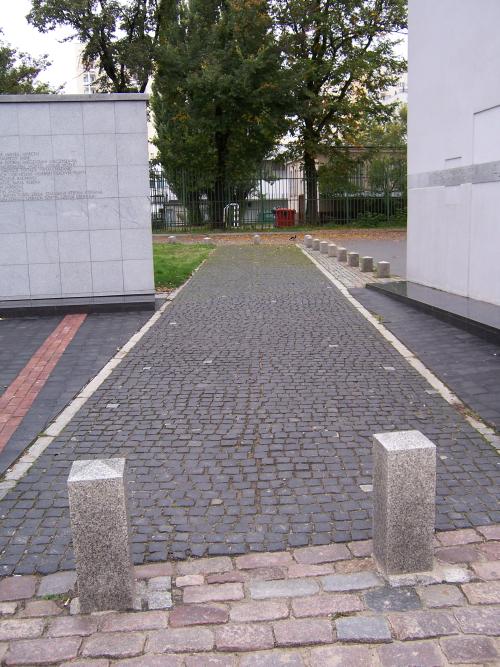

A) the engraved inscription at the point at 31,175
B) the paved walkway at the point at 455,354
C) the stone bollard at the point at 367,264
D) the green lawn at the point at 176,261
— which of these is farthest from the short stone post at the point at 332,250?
the engraved inscription at the point at 31,175

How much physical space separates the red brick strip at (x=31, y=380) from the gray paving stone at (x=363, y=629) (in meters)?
3.33

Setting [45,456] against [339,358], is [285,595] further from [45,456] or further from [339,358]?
[339,358]

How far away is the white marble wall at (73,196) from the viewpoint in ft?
35.4

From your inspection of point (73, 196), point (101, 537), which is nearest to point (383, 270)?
point (73, 196)

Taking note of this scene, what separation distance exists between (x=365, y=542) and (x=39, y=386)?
436 centimetres

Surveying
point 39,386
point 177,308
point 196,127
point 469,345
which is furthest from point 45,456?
point 196,127

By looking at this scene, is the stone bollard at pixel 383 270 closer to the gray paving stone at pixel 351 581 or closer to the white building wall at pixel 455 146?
the white building wall at pixel 455 146

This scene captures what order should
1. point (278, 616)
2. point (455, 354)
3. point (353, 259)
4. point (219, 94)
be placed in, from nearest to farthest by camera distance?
point (278, 616), point (455, 354), point (353, 259), point (219, 94)

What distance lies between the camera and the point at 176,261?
19.0 metres

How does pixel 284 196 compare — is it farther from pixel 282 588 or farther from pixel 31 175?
pixel 282 588

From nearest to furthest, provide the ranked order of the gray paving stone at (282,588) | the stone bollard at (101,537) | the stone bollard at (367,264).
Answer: the stone bollard at (101,537) < the gray paving stone at (282,588) < the stone bollard at (367,264)

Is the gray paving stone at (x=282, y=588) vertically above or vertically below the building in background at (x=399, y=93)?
below

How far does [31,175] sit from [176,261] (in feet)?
26.9

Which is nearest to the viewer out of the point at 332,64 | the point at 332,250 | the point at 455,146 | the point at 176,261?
the point at 455,146
